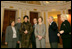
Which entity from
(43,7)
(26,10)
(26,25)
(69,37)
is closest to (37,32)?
(26,25)

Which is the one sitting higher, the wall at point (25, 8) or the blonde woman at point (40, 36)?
the wall at point (25, 8)

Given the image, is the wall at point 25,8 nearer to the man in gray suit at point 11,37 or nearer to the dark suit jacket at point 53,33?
the man in gray suit at point 11,37

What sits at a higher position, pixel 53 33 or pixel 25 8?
pixel 25 8

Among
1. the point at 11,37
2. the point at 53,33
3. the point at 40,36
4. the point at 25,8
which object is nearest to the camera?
the point at 53,33

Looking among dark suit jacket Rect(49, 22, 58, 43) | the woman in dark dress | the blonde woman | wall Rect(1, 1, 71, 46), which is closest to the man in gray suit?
the blonde woman

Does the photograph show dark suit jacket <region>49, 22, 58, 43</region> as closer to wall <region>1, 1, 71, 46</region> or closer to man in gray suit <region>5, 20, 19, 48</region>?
man in gray suit <region>5, 20, 19, 48</region>

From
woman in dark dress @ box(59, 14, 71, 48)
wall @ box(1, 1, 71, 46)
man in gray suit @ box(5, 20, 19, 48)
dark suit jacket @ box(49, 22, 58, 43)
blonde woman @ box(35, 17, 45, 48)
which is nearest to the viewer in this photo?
woman in dark dress @ box(59, 14, 71, 48)

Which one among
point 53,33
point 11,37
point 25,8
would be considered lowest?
point 11,37

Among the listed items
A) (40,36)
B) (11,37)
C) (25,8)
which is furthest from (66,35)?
(25,8)

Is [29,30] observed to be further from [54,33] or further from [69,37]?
[69,37]

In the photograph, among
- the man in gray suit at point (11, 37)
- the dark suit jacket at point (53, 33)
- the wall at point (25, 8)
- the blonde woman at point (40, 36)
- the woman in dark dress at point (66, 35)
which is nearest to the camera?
the woman in dark dress at point (66, 35)

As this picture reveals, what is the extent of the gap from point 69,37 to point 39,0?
21.3 feet

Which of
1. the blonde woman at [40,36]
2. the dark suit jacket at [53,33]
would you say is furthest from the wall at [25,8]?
the dark suit jacket at [53,33]

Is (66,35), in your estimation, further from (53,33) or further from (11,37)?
(11,37)
